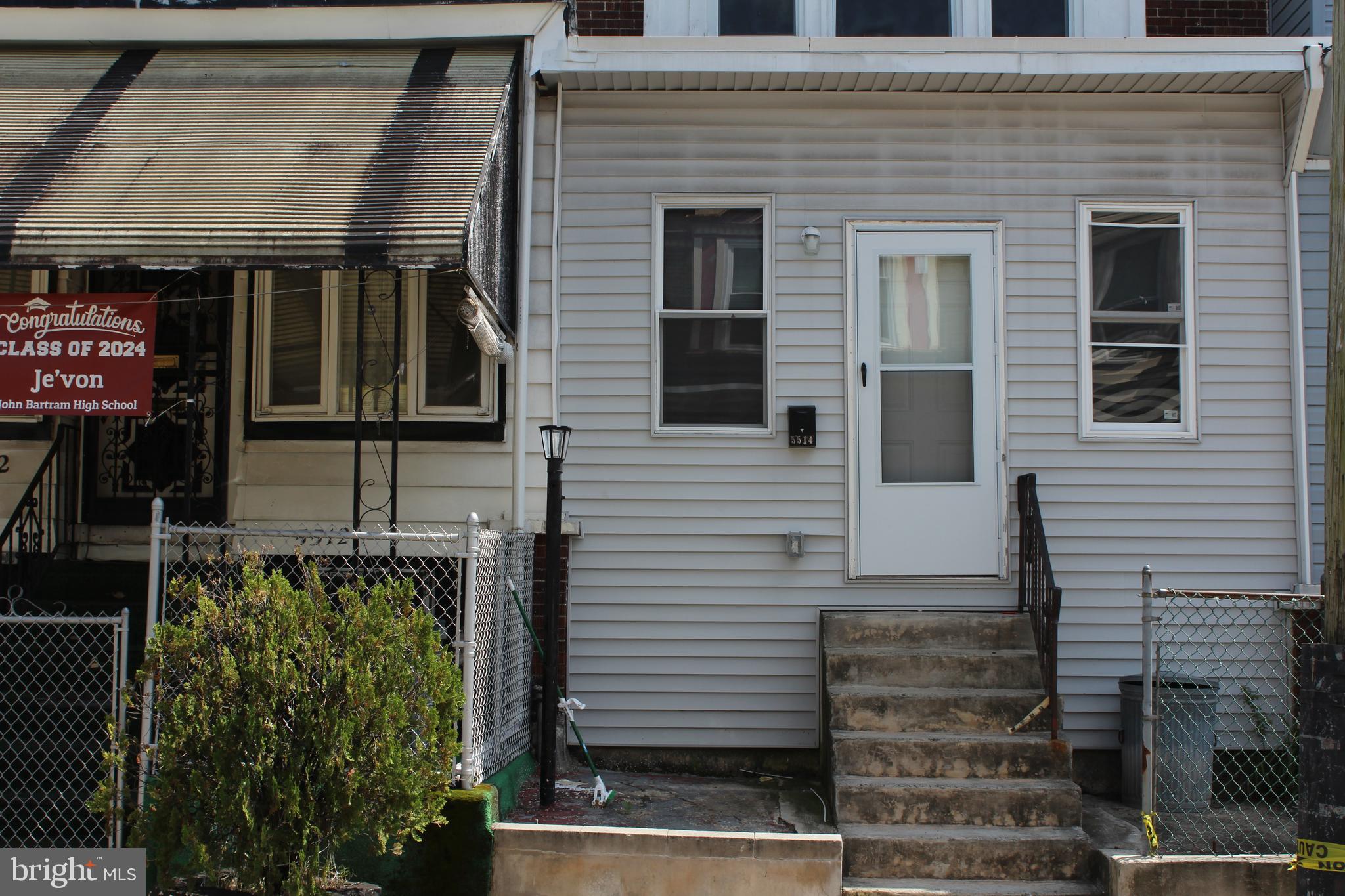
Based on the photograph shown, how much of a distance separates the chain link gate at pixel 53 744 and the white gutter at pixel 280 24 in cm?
373

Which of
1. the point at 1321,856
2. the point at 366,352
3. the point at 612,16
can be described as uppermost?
the point at 612,16

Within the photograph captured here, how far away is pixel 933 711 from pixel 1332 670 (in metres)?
2.53

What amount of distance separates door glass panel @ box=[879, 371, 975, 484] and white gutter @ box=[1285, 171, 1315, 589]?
6.84 feet

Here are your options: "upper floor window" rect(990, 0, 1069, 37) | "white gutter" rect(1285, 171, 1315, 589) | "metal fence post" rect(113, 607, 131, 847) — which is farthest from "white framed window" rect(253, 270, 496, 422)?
"white gutter" rect(1285, 171, 1315, 589)

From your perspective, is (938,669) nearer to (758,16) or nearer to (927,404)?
(927,404)

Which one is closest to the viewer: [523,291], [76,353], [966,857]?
[966,857]

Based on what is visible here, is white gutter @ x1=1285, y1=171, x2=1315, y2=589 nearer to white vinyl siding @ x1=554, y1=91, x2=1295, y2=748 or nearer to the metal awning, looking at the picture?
white vinyl siding @ x1=554, y1=91, x2=1295, y2=748

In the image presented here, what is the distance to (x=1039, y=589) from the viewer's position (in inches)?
246

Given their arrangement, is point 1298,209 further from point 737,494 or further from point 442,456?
point 442,456

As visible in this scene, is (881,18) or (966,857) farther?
(881,18)

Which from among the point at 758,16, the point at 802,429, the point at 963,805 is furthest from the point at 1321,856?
the point at 758,16

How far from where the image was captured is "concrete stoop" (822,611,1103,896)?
211 inches

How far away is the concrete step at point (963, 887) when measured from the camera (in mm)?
5211

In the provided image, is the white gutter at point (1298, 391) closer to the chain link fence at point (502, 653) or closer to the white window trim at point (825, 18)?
the white window trim at point (825, 18)
